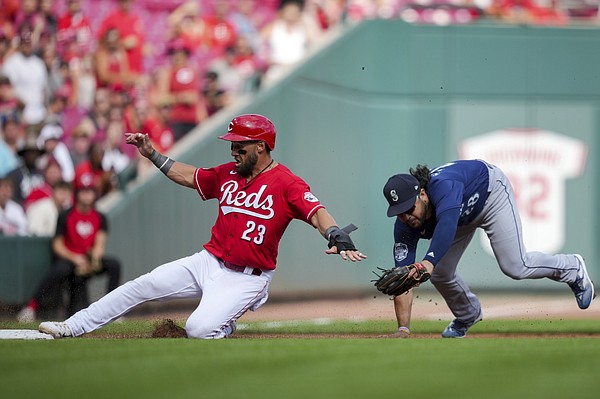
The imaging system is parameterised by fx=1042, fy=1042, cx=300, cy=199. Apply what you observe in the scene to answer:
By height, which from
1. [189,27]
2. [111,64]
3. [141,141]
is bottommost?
[111,64]

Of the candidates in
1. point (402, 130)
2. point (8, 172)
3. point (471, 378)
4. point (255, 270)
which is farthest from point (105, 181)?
point (471, 378)

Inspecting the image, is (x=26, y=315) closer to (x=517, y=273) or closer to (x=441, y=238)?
(x=441, y=238)

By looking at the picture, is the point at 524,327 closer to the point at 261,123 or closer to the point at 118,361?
the point at 261,123

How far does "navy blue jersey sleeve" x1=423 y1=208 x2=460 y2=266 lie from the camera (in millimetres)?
6938

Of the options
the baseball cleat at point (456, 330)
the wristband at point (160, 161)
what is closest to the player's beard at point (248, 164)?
the wristband at point (160, 161)

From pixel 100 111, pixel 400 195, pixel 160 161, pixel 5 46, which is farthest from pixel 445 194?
pixel 5 46

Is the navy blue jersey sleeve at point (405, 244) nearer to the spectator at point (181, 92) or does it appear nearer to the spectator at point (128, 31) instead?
the spectator at point (181, 92)

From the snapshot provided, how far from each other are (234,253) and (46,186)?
15.0 feet

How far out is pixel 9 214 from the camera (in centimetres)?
1117

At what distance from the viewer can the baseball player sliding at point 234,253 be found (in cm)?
733

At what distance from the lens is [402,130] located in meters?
11.9

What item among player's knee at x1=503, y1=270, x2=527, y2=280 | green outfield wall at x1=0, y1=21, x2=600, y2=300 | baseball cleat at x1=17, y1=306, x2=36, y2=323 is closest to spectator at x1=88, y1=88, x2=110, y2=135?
green outfield wall at x1=0, y1=21, x2=600, y2=300

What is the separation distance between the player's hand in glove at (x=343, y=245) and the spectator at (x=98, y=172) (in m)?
4.90

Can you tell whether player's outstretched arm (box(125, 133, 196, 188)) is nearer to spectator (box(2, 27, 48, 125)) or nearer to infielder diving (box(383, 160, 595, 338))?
infielder diving (box(383, 160, 595, 338))
